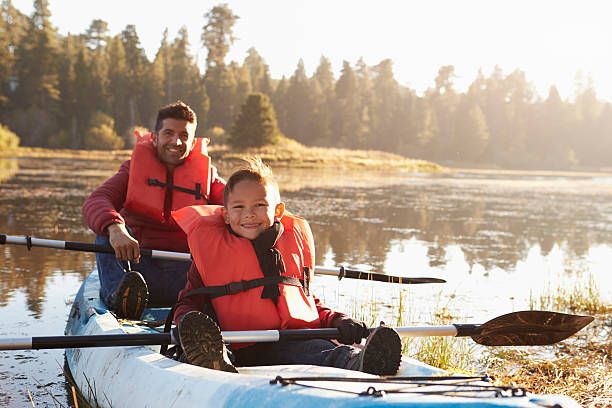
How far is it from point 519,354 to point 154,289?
265 centimetres

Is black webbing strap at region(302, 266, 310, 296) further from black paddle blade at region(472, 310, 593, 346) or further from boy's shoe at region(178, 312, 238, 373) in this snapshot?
black paddle blade at region(472, 310, 593, 346)

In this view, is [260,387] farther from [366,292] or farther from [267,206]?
[366,292]

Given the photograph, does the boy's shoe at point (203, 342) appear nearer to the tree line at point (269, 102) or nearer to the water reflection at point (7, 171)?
the water reflection at point (7, 171)

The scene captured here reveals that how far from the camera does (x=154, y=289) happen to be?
4371 millimetres

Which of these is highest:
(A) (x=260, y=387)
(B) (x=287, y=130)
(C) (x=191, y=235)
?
(B) (x=287, y=130)

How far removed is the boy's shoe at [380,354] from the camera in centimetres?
256

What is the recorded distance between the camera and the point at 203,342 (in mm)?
2492

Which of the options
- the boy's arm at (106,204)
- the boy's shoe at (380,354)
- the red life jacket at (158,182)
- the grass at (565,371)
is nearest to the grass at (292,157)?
the red life jacket at (158,182)

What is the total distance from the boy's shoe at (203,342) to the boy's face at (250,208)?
67cm

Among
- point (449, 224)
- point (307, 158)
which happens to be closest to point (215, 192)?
point (449, 224)

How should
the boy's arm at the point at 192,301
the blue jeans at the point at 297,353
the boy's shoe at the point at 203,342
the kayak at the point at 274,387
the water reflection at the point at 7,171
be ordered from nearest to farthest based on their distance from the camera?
the kayak at the point at 274,387 < the boy's shoe at the point at 203,342 < the blue jeans at the point at 297,353 < the boy's arm at the point at 192,301 < the water reflection at the point at 7,171

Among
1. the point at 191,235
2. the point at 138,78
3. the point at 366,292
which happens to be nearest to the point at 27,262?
the point at 366,292

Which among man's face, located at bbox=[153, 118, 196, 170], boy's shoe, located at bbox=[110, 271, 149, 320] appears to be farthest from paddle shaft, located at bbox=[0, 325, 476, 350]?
man's face, located at bbox=[153, 118, 196, 170]

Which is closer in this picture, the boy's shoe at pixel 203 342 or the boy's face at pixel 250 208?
the boy's shoe at pixel 203 342
